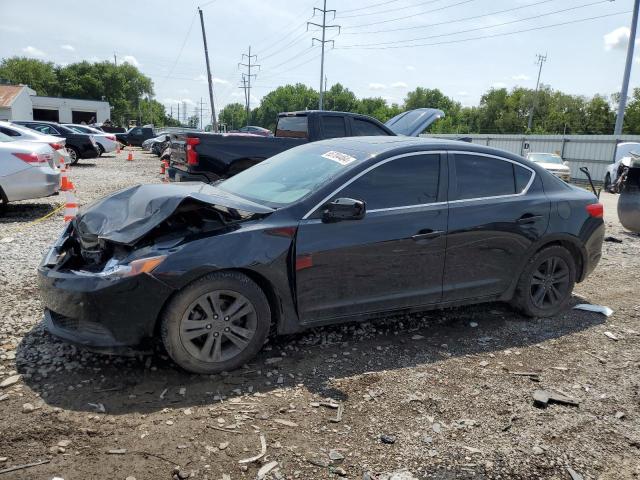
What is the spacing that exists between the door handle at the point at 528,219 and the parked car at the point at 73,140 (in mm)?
20840

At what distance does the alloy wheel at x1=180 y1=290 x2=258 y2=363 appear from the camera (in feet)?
11.3

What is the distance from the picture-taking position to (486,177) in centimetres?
458

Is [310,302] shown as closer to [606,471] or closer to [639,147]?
[606,471]

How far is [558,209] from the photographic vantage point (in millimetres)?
4828

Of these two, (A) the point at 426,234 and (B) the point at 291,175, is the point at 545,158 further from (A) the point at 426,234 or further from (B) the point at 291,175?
(B) the point at 291,175

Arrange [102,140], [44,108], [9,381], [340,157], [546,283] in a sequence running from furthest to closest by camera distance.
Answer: [44,108] < [102,140] < [546,283] < [340,157] < [9,381]

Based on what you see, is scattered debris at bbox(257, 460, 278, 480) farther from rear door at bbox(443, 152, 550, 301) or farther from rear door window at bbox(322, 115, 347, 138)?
rear door window at bbox(322, 115, 347, 138)

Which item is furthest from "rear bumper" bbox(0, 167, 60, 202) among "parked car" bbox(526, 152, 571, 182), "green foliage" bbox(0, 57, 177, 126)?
"green foliage" bbox(0, 57, 177, 126)

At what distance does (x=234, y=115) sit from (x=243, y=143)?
15437cm

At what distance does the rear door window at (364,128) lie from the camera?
9.39m

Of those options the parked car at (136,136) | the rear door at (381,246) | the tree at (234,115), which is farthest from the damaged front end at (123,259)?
the tree at (234,115)

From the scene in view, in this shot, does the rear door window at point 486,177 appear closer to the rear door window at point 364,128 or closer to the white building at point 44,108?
the rear door window at point 364,128

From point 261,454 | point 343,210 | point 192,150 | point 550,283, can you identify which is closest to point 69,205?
point 192,150

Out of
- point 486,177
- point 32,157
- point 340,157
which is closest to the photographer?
point 340,157
